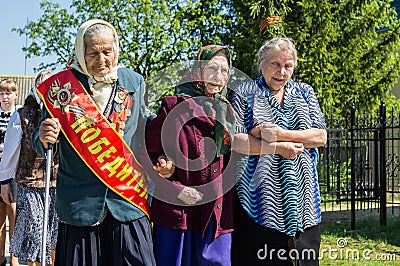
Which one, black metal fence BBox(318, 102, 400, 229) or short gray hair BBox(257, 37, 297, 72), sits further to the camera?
black metal fence BBox(318, 102, 400, 229)

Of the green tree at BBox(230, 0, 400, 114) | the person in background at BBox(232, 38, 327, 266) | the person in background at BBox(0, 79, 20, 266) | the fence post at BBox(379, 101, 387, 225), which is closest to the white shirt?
the person in background at BBox(0, 79, 20, 266)

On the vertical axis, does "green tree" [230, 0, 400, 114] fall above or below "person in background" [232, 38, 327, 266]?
above

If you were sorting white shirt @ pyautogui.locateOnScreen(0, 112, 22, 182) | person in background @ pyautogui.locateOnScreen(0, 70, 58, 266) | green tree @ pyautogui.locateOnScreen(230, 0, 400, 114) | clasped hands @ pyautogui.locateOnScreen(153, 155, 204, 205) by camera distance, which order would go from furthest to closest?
green tree @ pyautogui.locateOnScreen(230, 0, 400, 114) → white shirt @ pyautogui.locateOnScreen(0, 112, 22, 182) → person in background @ pyautogui.locateOnScreen(0, 70, 58, 266) → clasped hands @ pyautogui.locateOnScreen(153, 155, 204, 205)

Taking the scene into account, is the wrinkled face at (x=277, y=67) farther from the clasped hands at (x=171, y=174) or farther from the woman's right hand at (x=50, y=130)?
the woman's right hand at (x=50, y=130)

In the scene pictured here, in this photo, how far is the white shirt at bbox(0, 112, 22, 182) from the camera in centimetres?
520

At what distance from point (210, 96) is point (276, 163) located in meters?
0.61

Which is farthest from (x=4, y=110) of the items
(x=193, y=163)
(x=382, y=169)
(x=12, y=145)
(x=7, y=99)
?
(x=382, y=169)

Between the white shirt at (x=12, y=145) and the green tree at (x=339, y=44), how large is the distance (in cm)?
954

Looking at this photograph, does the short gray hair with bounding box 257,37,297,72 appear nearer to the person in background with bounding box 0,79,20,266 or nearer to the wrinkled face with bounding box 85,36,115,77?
the wrinkled face with bounding box 85,36,115,77

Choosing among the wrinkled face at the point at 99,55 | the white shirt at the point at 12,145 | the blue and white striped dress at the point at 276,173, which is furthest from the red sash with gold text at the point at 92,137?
the white shirt at the point at 12,145

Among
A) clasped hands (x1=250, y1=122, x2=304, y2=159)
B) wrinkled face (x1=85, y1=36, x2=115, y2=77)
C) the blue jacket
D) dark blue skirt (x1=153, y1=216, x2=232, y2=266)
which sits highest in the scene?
wrinkled face (x1=85, y1=36, x2=115, y2=77)

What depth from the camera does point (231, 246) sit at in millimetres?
3672

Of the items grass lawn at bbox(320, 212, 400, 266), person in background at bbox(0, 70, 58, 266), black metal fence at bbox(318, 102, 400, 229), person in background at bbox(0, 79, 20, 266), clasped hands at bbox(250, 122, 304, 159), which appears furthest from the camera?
black metal fence at bbox(318, 102, 400, 229)

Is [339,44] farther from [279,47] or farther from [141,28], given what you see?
[279,47]
